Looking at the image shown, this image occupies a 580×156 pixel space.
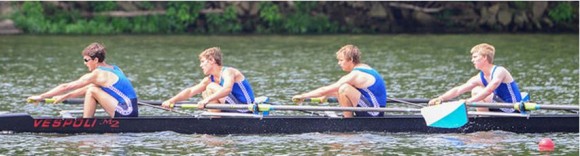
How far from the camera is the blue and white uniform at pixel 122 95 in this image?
19.8m

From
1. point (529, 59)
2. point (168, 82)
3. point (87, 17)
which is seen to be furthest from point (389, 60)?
point (87, 17)

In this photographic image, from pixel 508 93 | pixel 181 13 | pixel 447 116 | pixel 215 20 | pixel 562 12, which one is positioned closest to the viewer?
pixel 447 116

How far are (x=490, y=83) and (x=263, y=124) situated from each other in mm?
3202

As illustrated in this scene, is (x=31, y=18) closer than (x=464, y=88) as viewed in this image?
No

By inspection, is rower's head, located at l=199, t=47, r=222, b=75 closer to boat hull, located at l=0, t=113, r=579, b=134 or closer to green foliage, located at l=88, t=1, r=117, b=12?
boat hull, located at l=0, t=113, r=579, b=134

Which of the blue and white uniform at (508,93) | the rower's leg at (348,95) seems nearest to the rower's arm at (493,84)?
the blue and white uniform at (508,93)

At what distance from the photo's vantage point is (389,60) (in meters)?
33.5

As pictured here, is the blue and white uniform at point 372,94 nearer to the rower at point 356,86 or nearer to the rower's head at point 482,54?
the rower at point 356,86

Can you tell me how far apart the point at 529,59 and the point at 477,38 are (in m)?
7.85

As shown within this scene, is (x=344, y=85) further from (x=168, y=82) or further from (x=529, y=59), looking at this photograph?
(x=529, y=59)

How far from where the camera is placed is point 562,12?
147 feet

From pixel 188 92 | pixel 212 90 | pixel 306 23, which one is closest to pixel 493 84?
pixel 212 90

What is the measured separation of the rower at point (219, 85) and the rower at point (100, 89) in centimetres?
60

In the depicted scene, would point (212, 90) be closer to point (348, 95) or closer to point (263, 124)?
point (263, 124)
